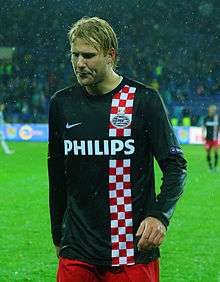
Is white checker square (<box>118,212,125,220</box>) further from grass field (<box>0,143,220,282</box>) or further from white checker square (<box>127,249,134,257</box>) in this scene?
grass field (<box>0,143,220,282</box>)

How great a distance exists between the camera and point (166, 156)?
3494 mm

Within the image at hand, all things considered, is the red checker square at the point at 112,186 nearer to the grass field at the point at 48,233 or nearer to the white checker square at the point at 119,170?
the white checker square at the point at 119,170

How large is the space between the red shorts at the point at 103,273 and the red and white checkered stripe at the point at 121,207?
0.03m

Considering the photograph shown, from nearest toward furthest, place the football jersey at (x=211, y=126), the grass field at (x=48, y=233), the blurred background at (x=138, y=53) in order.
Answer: the grass field at (x=48, y=233), the football jersey at (x=211, y=126), the blurred background at (x=138, y=53)

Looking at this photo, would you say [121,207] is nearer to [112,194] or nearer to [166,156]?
[112,194]

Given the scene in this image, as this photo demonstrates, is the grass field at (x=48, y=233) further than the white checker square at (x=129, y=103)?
Yes

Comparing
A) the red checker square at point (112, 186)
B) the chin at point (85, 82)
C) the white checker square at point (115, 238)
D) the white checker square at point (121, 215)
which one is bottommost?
the white checker square at point (115, 238)

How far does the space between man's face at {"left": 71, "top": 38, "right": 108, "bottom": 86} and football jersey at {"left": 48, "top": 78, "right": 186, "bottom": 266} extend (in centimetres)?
10

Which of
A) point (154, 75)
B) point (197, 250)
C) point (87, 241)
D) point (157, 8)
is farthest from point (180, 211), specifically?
point (154, 75)

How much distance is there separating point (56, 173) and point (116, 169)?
1.02ft

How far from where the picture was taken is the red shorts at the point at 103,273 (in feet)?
11.5

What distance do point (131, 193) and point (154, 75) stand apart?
3007 centimetres

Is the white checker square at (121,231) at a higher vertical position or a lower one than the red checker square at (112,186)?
lower

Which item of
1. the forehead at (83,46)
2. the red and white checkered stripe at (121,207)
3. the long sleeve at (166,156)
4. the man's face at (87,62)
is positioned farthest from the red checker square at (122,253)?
→ the forehead at (83,46)
